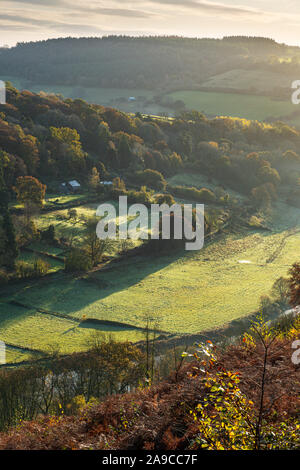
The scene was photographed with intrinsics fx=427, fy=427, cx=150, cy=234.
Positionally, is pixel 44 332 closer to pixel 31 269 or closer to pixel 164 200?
pixel 31 269

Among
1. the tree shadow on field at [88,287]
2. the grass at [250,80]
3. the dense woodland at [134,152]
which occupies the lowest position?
the tree shadow on field at [88,287]

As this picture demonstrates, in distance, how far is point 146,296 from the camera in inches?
1970

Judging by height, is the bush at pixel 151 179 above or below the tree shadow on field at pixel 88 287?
above

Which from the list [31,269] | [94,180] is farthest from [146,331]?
[94,180]

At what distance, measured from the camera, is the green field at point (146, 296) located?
41859mm

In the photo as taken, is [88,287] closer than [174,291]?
Yes

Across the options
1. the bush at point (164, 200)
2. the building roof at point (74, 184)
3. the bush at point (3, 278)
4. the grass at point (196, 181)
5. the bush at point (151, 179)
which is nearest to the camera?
the bush at point (3, 278)

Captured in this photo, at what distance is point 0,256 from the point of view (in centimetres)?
5016

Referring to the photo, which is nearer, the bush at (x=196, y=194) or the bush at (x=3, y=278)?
the bush at (x=3, y=278)

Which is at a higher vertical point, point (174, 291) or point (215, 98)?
point (215, 98)

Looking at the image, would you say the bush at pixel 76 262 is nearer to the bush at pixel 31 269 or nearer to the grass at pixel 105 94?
the bush at pixel 31 269

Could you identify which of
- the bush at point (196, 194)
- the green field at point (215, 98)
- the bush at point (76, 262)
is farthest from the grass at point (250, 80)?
the bush at point (76, 262)

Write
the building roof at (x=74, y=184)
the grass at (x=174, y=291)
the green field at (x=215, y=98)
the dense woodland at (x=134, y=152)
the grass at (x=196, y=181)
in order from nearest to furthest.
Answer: the grass at (x=174, y=291) → the building roof at (x=74, y=184) → the dense woodland at (x=134, y=152) → the grass at (x=196, y=181) → the green field at (x=215, y=98)
